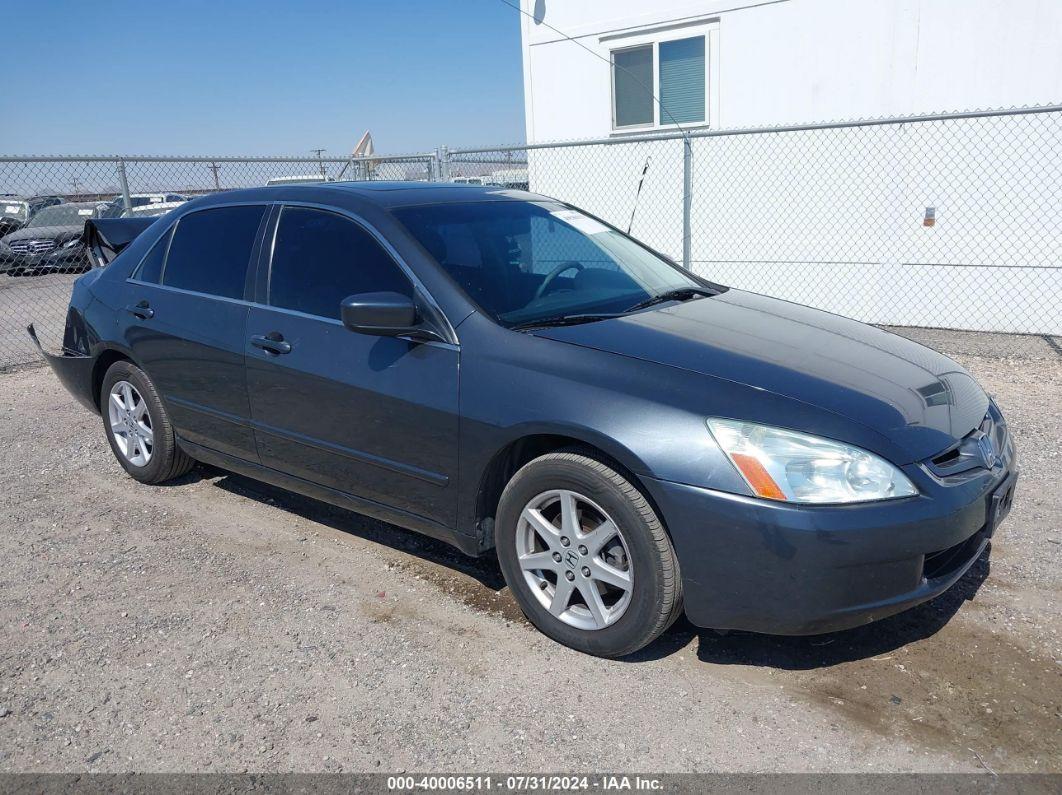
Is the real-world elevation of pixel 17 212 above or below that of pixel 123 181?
below

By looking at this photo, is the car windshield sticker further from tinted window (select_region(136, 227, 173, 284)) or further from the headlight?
tinted window (select_region(136, 227, 173, 284))

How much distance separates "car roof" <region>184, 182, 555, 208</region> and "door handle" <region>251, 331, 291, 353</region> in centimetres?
66

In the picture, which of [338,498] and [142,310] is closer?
[338,498]

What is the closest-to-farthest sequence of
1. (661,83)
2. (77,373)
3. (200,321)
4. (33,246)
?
1. (200,321)
2. (77,373)
3. (661,83)
4. (33,246)

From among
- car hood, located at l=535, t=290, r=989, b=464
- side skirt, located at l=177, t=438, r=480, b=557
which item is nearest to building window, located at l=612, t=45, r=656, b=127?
car hood, located at l=535, t=290, r=989, b=464

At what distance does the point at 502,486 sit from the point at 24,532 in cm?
280

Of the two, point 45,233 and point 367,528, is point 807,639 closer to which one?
point 367,528

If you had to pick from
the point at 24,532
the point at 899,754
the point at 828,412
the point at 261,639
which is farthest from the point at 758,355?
the point at 24,532

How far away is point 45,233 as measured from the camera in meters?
17.0

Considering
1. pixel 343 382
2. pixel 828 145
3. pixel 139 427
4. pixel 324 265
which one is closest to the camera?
pixel 343 382

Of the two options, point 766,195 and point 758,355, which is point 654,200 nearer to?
point 766,195

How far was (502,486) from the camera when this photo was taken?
3.39 metres

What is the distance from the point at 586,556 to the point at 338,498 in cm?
134

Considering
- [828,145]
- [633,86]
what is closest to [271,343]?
[828,145]
